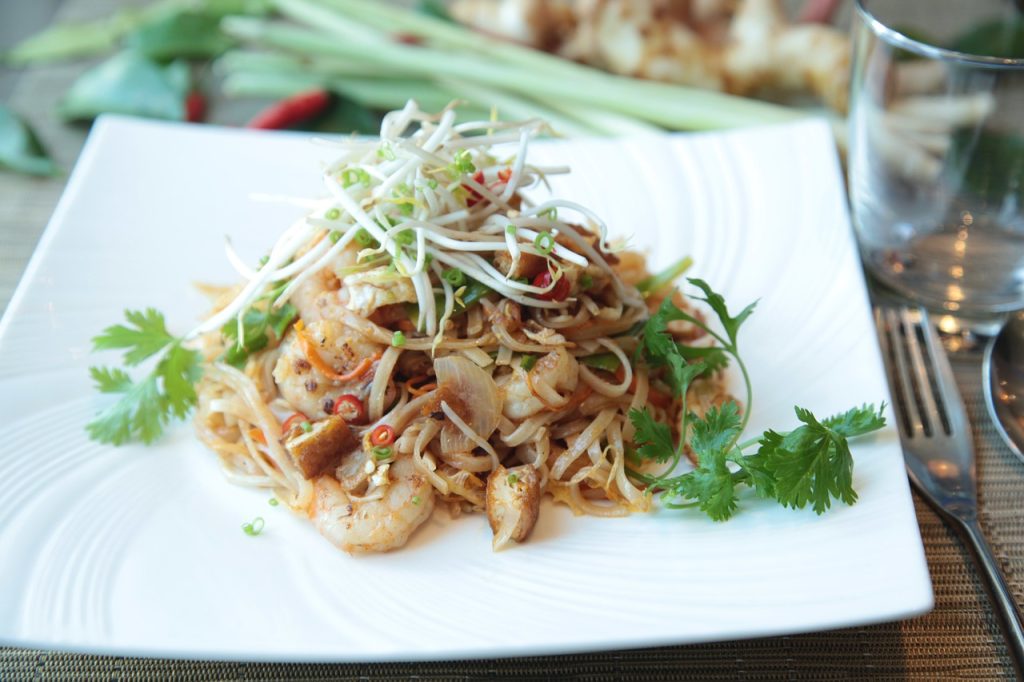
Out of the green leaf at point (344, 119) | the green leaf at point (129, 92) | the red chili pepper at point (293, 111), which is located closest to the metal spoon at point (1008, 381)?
the green leaf at point (344, 119)

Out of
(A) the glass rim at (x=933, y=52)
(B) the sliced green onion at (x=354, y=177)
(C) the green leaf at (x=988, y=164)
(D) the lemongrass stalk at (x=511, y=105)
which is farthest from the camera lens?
(D) the lemongrass stalk at (x=511, y=105)

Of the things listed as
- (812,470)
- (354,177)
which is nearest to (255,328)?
(354,177)

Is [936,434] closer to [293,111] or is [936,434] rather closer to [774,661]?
[774,661]

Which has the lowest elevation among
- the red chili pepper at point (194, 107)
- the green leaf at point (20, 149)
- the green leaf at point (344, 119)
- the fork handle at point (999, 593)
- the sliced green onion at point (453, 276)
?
the green leaf at point (20, 149)

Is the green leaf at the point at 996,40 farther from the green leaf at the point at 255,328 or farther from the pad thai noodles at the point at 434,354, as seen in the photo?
the green leaf at the point at 255,328

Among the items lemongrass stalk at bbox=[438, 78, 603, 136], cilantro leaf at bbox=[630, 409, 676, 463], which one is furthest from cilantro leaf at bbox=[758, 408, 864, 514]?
lemongrass stalk at bbox=[438, 78, 603, 136]

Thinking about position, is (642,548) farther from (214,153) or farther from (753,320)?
(214,153)

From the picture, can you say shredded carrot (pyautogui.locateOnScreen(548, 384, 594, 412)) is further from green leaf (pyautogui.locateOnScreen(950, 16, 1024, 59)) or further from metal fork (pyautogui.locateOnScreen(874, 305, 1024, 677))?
green leaf (pyautogui.locateOnScreen(950, 16, 1024, 59))
